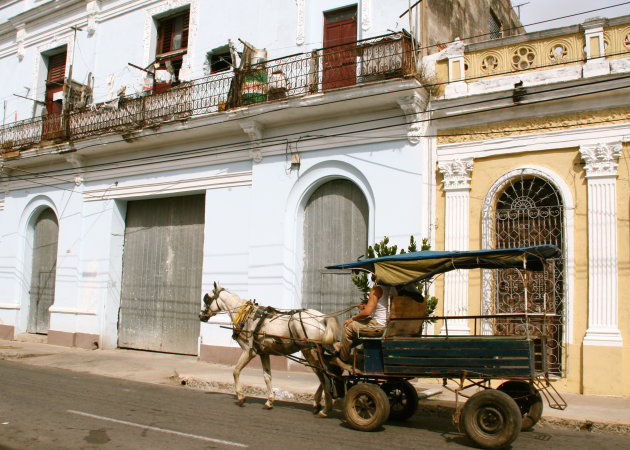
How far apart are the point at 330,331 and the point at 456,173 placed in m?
4.58

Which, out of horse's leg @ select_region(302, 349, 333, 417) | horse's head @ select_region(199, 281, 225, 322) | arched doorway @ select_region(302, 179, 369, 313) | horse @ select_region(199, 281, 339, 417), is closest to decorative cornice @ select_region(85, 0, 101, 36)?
arched doorway @ select_region(302, 179, 369, 313)

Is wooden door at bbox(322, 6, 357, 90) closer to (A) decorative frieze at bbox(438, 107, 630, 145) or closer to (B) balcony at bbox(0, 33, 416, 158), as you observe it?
(B) balcony at bbox(0, 33, 416, 158)

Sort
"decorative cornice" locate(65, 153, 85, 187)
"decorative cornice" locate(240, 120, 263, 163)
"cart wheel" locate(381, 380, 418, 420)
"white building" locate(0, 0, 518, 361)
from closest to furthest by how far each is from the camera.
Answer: "cart wheel" locate(381, 380, 418, 420), "white building" locate(0, 0, 518, 361), "decorative cornice" locate(240, 120, 263, 163), "decorative cornice" locate(65, 153, 85, 187)

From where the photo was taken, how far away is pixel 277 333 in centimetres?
861

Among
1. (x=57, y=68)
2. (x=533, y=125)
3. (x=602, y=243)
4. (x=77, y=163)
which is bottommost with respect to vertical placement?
(x=602, y=243)

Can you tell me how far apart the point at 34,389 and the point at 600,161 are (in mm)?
10074

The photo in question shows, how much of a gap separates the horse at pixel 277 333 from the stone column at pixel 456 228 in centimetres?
326

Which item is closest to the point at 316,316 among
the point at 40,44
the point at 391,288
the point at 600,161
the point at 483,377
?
the point at 391,288

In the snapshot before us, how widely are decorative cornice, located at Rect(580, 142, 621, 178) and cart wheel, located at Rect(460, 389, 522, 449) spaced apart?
5356mm

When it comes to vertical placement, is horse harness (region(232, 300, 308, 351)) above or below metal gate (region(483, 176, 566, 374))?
below

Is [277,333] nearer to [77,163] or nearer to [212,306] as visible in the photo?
[212,306]

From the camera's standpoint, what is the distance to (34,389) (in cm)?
946

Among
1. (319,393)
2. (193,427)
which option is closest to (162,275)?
(319,393)

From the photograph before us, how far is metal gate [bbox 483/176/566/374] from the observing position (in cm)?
1022
